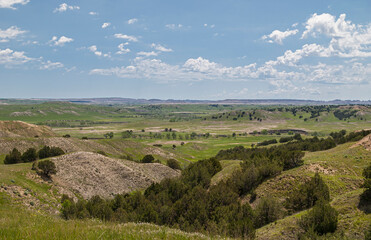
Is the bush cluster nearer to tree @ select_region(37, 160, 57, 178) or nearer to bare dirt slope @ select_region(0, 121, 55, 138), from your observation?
tree @ select_region(37, 160, 57, 178)

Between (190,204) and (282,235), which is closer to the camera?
(282,235)

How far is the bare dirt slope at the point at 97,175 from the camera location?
2035 inches

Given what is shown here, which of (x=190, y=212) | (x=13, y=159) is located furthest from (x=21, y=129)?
(x=190, y=212)

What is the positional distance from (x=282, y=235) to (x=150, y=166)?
58246mm

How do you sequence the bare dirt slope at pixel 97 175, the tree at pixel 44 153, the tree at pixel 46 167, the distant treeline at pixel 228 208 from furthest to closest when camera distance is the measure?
1. the tree at pixel 44 153
2. the bare dirt slope at pixel 97 175
3. the tree at pixel 46 167
4. the distant treeline at pixel 228 208

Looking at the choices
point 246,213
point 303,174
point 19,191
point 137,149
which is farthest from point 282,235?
point 137,149

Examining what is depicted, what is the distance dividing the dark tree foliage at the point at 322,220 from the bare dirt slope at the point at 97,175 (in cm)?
4451

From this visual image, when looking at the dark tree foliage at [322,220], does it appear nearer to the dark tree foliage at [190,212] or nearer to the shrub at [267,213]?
the dark tree foliage at [190,212]

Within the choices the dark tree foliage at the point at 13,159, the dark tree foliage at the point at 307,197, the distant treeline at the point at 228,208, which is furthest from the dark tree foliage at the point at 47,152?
the dark tree foliage at the point at 307,197

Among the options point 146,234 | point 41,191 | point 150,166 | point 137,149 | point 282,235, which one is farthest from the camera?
point 137,149

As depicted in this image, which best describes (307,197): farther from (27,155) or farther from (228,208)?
(27,155)

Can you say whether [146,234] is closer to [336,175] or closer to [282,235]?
[282,235]

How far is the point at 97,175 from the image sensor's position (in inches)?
2255

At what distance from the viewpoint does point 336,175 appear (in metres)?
33.0
